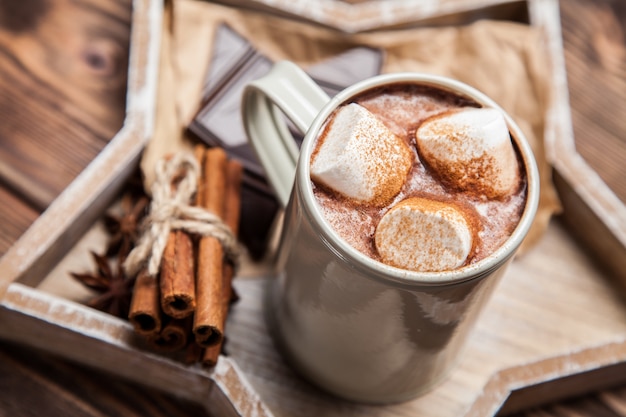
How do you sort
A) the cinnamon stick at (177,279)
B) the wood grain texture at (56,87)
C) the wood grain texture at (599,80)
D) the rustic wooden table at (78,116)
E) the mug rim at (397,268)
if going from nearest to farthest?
the mug rim at (397,268) → the cinnamon stick at (177,279) → the rustic wooden table at (78,116) → the wood grain texture at (56,87) → the wood grain texture at (599,80)

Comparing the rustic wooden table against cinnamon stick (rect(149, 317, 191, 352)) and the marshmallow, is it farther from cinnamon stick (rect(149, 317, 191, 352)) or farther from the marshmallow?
Answer: the marshmallow

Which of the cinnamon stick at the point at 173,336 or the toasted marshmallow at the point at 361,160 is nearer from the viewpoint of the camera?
the toasted marshmallow at the point at 361,160

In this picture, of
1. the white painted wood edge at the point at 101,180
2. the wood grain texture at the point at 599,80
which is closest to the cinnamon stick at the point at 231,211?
the white painted wood edge at the point at 101,180

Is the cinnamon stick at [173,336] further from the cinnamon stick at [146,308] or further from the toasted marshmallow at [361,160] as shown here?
the toasted marshmallow at [361,160]

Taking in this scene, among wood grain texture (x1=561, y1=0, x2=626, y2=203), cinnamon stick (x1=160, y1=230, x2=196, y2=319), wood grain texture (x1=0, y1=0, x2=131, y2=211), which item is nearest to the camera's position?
cinnamon stick (x1=160, y1=230, x2=196, y2=319)

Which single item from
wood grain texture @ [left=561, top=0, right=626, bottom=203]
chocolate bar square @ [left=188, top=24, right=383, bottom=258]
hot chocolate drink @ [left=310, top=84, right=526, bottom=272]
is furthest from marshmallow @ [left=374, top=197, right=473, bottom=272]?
wood grain texture @ [left=561, top=0, right=626, bottom=203]

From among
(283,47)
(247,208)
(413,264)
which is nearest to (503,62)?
(283,47)
